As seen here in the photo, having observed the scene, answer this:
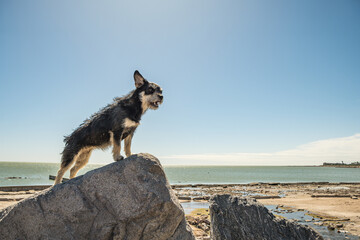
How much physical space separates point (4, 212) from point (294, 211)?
1897cm

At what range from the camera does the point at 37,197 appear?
438cm

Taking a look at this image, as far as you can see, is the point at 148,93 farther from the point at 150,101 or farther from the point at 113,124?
the point at 113,124

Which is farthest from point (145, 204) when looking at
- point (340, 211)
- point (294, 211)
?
point (340, 211)

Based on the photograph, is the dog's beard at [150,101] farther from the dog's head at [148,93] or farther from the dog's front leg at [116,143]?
the dog's front leg at [116,143]

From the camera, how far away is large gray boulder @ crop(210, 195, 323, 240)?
481 cm

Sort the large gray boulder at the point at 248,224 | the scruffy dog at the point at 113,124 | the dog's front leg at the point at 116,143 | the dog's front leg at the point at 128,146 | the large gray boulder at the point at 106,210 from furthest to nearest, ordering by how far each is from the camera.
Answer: the dog's front leg at the point at 128,146, the scruffy dog at the point at 113,124, the dog's front leg at the point at 116,143, the large gray boulder at the point at 248,224, the large gray boulder at the point at 106,210

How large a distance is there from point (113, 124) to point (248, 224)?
3.54m

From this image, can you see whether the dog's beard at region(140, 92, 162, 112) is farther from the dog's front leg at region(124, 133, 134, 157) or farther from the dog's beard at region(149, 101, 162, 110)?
the dog's front leg at region(124, 133, 134, 157)

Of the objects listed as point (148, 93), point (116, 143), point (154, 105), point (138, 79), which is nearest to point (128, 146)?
point (116, 143)

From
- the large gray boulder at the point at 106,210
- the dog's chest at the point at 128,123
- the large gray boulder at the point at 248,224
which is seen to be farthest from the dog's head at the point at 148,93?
the large gray boulder at the point at 248,224

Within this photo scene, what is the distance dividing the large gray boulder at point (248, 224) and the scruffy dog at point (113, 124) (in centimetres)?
247

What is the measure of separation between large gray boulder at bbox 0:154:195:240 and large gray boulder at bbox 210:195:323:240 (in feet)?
2.66

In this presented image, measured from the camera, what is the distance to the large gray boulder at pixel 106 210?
4168 mm

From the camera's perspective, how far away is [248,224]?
508cm
